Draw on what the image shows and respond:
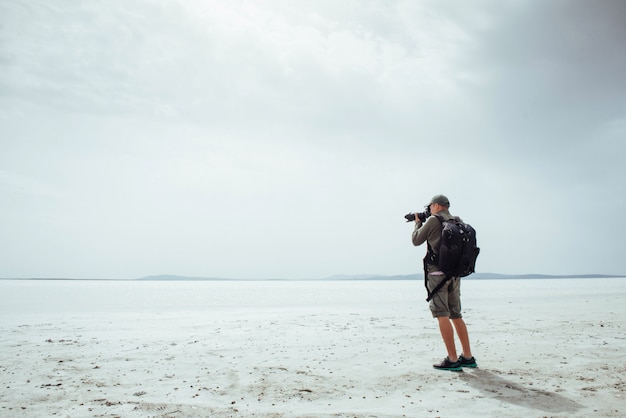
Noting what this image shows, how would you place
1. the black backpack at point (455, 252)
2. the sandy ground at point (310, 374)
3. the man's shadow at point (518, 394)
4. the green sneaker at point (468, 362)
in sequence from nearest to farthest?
1. the man's shadow at point (518, 394)
2. the sandy ground at point (310, 374)
3. the black backpack at point (455, 252)
4. the green sneaker at point (468, 362)

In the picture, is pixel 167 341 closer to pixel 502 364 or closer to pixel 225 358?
pixel 225 358

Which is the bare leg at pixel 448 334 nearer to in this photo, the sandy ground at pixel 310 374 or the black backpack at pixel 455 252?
the sandy ground at pixel 310 374

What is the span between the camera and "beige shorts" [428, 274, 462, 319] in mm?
6141

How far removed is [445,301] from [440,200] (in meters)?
1.59

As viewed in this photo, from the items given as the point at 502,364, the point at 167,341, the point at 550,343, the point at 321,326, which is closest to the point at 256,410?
the point at 502,364

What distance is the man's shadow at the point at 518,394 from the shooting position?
436 cm

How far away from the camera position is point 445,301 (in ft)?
20.2

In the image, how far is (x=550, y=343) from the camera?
838 centimetres

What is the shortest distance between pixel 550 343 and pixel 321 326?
5982 millimetres

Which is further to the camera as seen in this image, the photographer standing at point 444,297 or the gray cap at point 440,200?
the gray cap at point 440,200

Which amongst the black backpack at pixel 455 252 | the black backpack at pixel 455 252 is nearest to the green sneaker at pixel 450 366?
the black backpack at pixel 455 252

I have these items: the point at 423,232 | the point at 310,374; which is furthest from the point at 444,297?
the point at 310,374

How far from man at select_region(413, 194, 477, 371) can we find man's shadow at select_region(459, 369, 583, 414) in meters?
0.37

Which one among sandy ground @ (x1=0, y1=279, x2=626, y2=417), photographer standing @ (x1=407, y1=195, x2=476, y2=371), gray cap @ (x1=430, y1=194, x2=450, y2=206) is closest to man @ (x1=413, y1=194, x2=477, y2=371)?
photographer standing @ (x1=407, y1=195, x2=476, y2=371)
